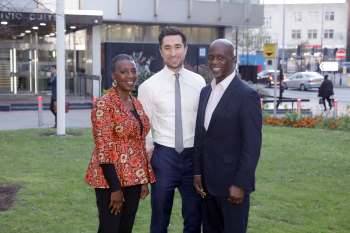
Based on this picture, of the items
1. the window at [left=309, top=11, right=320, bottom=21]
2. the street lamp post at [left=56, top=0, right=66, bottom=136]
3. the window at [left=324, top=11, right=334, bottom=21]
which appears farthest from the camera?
the window at [left=309, top=11, right=320, bottom=21]

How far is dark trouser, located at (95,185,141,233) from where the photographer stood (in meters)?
4.28

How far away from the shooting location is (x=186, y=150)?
4.75m

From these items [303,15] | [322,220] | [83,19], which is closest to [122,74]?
[322,220]

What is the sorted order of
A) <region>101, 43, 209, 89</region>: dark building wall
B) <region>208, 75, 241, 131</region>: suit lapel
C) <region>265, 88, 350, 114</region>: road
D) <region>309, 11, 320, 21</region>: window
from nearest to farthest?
1. <region>208, 75, 241, 131</region>: suit lapel
2. <region>265, 88, 350, 114</region>: road
3. <region>101, 43, 209, 89</region>: dark building wall
4. <region>309, 11, 320, 21</region>: window

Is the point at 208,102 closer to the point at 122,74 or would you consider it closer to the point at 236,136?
the point at 236,136

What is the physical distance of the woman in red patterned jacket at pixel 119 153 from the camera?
4141 mm

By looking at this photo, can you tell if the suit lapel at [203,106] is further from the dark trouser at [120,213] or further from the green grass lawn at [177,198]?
the green grass lawn at [177,198]

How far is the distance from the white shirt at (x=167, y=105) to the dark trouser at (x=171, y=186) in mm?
94

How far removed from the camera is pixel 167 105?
15.7 feet

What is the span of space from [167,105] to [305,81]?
41.1 meters

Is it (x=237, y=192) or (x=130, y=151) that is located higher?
(x=130, y=151)

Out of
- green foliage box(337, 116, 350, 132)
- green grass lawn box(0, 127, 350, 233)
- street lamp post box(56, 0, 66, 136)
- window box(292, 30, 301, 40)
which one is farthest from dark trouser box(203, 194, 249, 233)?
window box(292, 30, 301, 40)

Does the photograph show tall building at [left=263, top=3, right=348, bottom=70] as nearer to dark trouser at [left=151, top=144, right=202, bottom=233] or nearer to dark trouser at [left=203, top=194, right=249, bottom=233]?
dark trouser at [left=151, top=144, right=202, bottom=233]

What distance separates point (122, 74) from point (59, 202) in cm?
354
